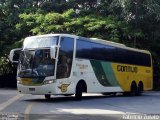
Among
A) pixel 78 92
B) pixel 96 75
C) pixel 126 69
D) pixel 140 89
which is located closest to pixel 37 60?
pixel 78 92

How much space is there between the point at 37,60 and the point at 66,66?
151 centimetres

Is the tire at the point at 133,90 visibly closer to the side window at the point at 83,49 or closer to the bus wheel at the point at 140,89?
the bus wheel at the point at 140,89

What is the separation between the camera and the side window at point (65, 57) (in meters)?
20.4

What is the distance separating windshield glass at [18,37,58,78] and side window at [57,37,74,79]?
428 mm

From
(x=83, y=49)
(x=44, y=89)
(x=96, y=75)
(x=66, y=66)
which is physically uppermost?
(x=83, y=49)

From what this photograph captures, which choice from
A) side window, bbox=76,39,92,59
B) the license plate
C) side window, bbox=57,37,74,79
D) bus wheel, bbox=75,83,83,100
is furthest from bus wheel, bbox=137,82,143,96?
the license plate

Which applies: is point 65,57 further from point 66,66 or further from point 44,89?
point 44,89

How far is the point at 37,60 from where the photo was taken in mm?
20266

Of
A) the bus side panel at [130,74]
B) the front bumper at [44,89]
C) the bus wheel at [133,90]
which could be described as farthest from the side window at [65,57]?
the bus wheel at [133,90]

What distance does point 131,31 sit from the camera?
37.0 metres

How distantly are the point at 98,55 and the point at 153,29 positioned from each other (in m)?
15.6

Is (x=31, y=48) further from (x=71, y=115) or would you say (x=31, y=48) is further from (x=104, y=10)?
(x=104, y=10)

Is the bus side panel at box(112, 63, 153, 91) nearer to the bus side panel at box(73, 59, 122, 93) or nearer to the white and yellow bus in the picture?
the white and yellow bus

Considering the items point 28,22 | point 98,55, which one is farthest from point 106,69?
point 28,22
